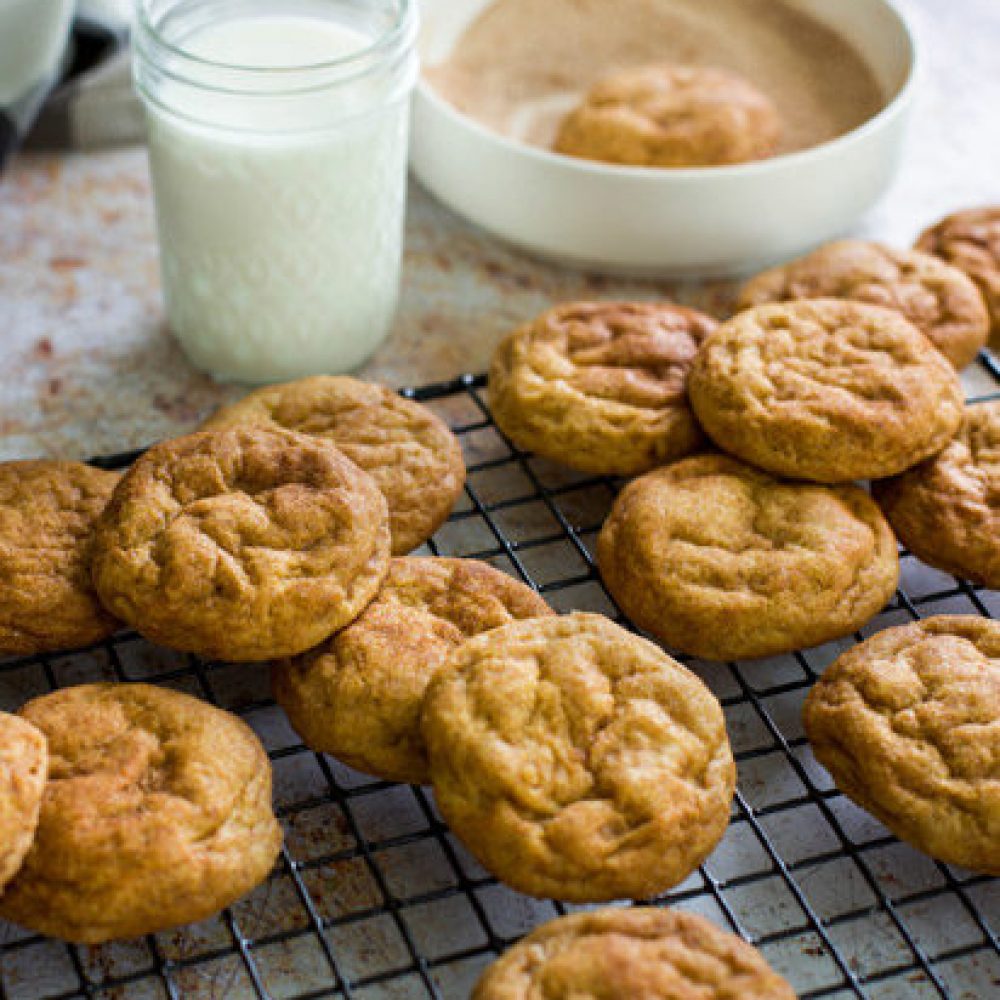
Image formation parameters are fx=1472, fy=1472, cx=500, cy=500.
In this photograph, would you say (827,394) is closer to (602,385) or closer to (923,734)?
(602,385)

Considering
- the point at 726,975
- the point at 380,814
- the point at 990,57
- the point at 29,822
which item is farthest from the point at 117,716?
the point at 990,57

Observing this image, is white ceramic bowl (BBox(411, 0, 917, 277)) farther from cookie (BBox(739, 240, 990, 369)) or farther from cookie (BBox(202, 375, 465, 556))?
cookie (BBox(202, 375, 465, 556))

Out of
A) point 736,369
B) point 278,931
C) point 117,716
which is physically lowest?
point 278,931

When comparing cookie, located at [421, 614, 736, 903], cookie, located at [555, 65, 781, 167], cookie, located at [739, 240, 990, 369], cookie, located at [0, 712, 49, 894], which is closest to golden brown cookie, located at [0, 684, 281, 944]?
cookie, located at [0, 712, 49, 894]

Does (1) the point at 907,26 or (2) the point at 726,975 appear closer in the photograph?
(2) the point at 726,975

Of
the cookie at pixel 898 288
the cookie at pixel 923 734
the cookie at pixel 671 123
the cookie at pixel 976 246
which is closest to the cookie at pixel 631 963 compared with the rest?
the cookie at pixel 923 734

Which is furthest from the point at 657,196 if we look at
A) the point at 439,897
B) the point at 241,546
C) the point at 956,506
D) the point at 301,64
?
the point at 439,897

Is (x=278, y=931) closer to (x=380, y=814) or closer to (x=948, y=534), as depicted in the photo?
(x=380, y=814)

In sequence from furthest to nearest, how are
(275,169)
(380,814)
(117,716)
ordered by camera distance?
(275,169), (380,814), (117,716)
